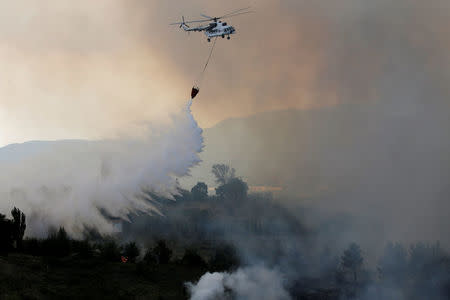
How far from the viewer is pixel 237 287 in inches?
2559

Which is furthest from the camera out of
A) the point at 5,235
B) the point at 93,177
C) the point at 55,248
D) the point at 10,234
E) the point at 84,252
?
the point at 93,177

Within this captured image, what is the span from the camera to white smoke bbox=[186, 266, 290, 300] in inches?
2372

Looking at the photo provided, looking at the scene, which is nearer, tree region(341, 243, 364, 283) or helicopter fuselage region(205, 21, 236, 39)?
helicopter fuselage region(205, 21, 236, 39)

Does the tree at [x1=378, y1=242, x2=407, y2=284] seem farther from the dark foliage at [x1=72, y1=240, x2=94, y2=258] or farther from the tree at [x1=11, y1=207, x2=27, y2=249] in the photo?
the tree at [x1=11, y1=207, x2=27, y2=249]

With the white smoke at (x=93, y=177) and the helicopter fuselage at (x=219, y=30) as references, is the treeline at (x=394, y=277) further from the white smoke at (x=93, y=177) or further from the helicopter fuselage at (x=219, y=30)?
the helicopter fuselage at (x=219, y=30)

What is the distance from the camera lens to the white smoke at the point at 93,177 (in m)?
85.7

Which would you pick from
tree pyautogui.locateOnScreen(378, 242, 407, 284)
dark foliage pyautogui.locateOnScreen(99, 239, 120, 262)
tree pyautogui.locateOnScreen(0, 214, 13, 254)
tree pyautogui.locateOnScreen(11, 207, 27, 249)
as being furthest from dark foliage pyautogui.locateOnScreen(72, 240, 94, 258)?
tree pyautogui.locateOnScreen(378, 242, 407, 284)

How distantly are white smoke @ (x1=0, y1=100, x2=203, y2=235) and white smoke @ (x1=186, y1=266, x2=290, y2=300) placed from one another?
76.6ft

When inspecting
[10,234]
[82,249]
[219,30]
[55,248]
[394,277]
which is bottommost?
[10,234]

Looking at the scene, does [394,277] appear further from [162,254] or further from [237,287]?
[162,254]

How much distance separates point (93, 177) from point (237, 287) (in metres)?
45.7

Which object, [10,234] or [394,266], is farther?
[394,266]

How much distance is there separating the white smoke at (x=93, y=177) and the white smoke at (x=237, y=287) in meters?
23.3

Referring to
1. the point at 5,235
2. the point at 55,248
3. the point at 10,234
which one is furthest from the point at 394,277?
the point at 5,235
